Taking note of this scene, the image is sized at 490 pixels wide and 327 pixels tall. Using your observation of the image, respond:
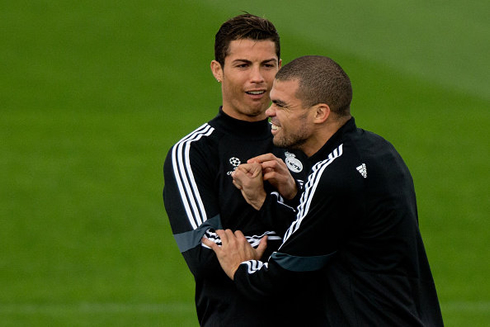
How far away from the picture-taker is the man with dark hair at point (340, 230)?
14.5 feet

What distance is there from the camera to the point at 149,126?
18.3 m

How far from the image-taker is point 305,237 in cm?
446

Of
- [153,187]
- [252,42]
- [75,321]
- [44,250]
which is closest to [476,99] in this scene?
[153,187]

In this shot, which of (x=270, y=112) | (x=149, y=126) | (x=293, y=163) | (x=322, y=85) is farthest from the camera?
(x=149, y=126)

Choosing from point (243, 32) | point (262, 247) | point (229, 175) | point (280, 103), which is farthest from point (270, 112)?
point (262, 247)

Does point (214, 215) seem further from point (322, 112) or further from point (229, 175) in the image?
point (322, 112)

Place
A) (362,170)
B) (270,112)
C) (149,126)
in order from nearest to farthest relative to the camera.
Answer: (362,170) < (270,112) < (149,126)

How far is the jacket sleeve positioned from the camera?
15.6ft

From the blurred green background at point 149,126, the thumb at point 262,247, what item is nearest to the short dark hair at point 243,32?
the thumb at point 262,247

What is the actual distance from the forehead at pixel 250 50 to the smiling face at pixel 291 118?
381 mm

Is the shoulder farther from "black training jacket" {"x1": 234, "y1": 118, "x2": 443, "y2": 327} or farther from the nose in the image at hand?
"black training jacket" {"x1": 234, "y1": 118, "x2": 443, "y2": 327}

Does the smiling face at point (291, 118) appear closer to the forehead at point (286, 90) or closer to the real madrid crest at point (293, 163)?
the forehead at point (286, 90)

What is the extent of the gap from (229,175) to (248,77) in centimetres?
55

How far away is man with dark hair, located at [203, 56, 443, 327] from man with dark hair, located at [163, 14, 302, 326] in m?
0.18
